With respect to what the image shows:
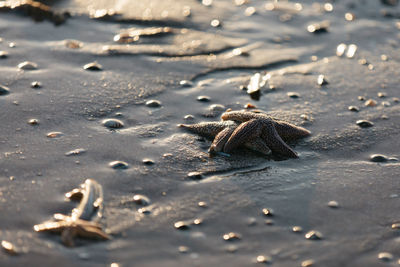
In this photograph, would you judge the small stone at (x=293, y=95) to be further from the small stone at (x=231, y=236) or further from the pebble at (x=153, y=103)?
the small stone at (x=231, y=236)

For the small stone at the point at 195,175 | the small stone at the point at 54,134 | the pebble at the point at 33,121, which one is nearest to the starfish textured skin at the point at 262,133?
the small stone at the point at 195,175

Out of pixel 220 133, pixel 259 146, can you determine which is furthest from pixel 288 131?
pixel 220 133

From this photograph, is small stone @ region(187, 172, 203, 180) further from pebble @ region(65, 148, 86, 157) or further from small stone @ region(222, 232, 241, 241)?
pebble @ region(65, 148, 86, 157)

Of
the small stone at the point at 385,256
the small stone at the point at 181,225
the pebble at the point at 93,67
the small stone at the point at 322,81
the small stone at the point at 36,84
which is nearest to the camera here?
the small stone at the point at 385,256

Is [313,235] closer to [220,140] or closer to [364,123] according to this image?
[220,140]

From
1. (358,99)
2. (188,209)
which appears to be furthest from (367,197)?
(358,99)

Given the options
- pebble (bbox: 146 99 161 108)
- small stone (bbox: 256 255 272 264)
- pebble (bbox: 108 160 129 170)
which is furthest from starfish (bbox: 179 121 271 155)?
small stone (bbox: 256 255 272 264)
